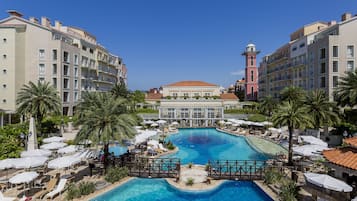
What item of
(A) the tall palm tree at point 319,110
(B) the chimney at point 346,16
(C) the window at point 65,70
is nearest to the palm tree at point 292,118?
(A) the tall palm tree at point 319,110

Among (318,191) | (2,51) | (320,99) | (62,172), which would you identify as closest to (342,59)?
(320,99)

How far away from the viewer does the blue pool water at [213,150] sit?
24219 mm

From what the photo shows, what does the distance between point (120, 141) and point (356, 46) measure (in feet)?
131

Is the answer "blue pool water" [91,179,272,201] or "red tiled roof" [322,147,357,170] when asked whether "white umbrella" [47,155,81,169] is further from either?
"red tiled roof" [322,147,357,170]

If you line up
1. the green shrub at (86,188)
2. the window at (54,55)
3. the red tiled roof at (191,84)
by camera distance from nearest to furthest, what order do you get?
the green shrub at (86,188) → the window at (54,55) → the red tiled roof at (191,84)

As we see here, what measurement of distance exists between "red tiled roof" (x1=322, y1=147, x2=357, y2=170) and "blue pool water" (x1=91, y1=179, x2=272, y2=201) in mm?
4351

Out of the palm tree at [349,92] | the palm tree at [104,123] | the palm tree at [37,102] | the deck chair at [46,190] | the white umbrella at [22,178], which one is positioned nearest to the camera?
the white umbrella at [22,178]

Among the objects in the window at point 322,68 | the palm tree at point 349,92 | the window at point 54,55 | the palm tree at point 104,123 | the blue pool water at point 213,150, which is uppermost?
the window at point 54,55

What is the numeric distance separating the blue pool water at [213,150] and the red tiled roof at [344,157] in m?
12.1

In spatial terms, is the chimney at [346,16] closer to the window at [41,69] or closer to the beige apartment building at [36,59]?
the beige apartment building at [36,59]

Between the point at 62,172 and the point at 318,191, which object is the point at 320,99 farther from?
the point at 62,172

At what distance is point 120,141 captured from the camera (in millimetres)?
15672

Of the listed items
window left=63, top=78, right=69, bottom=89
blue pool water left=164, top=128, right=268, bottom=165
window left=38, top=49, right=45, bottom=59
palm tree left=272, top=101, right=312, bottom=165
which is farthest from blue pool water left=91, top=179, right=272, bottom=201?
window left=38, top=49, right=45, bottom=59

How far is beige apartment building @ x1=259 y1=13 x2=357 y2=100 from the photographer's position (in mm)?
35281
